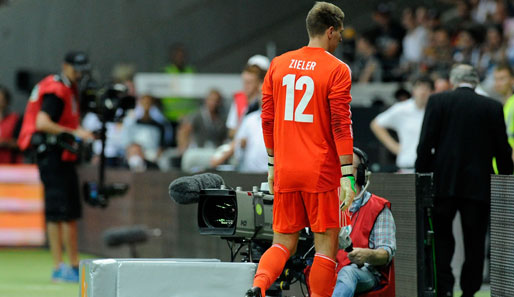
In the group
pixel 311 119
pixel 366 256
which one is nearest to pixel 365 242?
pixel 366 256

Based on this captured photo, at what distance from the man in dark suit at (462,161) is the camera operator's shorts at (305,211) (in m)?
2.26

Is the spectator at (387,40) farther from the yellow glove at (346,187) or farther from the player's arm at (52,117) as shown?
the yellow glove at (346,187)

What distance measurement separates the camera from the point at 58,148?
1186 centimetres

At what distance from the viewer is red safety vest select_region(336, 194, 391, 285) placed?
24.7ft

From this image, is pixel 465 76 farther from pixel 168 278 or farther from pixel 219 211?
pixel 168 278

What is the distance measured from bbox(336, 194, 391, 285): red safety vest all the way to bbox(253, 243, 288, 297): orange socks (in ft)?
2.22

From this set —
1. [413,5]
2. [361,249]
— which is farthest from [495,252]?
[413,5]

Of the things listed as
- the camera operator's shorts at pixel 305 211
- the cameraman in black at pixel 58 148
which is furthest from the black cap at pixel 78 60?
the camera operator's shorts at pixel 305 211

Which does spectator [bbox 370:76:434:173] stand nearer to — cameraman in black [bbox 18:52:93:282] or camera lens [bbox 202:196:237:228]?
cameraman in black [bbox 18:52:93:282]

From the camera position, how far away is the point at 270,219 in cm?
766

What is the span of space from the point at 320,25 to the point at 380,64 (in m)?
13.4

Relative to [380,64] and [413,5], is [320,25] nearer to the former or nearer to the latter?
[380,64]

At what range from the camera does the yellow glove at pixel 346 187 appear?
6.86 metres

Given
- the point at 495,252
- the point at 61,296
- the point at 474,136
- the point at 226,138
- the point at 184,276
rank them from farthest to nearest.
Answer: the point at 226,138
the point at 61,296
the point at 474,136
the point at 495,252
the point at 184,276
